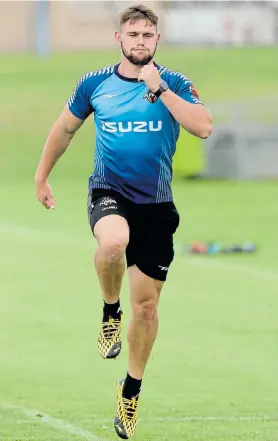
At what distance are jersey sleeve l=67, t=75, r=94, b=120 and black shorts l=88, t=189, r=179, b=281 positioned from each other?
0.55 metres

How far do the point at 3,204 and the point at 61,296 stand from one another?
1146cm

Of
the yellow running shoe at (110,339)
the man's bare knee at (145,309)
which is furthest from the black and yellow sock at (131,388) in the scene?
the man's bare knee at (145,309)

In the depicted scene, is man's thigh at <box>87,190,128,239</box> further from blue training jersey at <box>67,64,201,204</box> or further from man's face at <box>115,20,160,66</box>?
man's face at <box>115,20,160,66</box>

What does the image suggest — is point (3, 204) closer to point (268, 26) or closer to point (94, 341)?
point (94, 341)

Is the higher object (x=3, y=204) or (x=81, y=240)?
(x=81, y=240)

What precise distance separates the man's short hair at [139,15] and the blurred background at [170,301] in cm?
26

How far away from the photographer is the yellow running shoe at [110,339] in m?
10.1

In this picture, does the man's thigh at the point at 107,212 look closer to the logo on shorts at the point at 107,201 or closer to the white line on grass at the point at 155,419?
the logo on shorts at the point at 107,201

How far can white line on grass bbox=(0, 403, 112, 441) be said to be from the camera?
9970mm

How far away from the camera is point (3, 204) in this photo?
28.2 m

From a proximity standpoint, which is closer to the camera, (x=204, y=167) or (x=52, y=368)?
(x=52, y=368)

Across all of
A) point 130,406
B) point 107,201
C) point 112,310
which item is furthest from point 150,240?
point 130,406

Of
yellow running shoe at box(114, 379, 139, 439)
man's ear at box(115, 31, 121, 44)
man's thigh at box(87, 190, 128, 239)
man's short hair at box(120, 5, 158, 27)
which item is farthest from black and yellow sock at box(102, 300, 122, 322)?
man's short hair at box(120, 5, 158, 27)

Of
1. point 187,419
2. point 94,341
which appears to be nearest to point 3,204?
point 94,341
